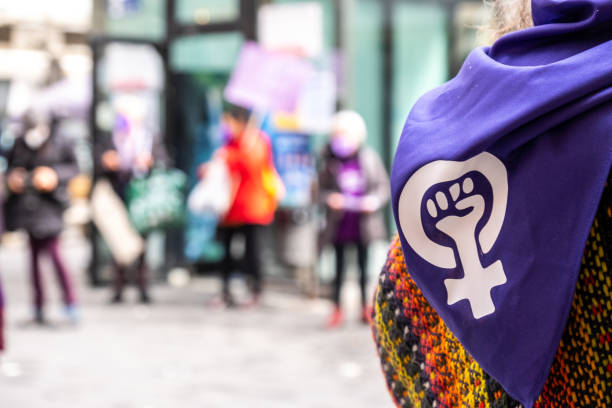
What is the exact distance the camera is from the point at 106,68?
30.4 ft

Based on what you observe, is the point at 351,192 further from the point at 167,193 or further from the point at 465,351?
the point at 465,351

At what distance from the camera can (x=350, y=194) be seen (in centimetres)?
669

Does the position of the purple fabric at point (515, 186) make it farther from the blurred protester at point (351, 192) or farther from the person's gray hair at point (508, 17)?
the blurred protester at point (351, 192)

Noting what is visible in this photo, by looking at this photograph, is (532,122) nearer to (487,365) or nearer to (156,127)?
(487,365)

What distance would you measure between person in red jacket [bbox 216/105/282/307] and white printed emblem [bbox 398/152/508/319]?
21.9ft

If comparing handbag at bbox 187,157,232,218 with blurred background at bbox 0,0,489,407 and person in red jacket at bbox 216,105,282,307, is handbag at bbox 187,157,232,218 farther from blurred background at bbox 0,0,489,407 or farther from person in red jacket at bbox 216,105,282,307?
blurred background at bbox 0,0,489,407

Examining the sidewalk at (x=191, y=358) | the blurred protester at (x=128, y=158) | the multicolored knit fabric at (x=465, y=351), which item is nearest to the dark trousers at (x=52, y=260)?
the sidewalk at (x=191, y=358)

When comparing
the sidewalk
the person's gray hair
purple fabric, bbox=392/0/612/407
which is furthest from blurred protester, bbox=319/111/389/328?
purple fabric, bbox=392/0/612/407

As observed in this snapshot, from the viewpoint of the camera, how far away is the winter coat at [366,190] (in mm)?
6695

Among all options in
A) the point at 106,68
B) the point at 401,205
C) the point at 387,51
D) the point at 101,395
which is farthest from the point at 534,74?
the point at 387,51

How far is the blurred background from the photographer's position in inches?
204

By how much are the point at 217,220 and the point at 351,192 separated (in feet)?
8.56

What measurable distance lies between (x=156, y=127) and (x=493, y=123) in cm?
891

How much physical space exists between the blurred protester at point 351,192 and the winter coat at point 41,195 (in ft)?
6.64
